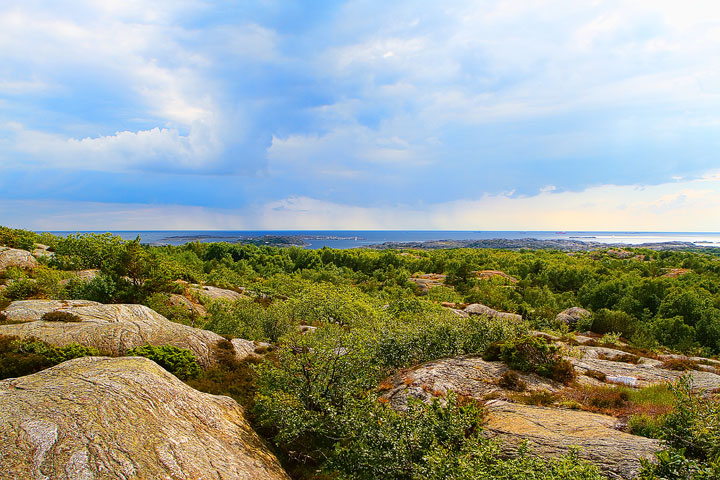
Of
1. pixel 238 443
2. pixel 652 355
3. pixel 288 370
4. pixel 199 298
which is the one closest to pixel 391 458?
pixel 238 443

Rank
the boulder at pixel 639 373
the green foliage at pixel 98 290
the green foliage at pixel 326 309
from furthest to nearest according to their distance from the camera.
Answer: the green foliage at pixel 326 309
the green foliage at pixel 98 290
the boulder at pixel 639 373

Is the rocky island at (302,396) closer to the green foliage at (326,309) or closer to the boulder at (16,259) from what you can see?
the green foliage at (326,309)

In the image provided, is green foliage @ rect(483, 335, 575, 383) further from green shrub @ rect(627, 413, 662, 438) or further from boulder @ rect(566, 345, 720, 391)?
green shrub @ rect(627, 413, 662, 438)

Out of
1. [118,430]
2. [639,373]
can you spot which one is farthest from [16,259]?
[639,373]

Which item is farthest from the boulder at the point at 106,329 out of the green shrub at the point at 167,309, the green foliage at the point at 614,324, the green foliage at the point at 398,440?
the green foliage at the point at 614,324

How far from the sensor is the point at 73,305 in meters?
20.7

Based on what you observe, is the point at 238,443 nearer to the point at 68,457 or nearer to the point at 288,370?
the point at 288,370

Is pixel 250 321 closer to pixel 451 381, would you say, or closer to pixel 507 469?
pixel 451 381

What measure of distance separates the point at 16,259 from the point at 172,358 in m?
30.9

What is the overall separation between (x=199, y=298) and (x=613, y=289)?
207 ft

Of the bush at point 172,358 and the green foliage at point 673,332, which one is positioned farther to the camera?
the green foliage at point 673,332

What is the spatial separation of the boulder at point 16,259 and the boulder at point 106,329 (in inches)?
728

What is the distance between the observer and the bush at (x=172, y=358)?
631 inches

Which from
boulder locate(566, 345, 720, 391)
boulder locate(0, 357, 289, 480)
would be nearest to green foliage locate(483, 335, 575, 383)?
boulder locate(566, 345, 720, 391)
